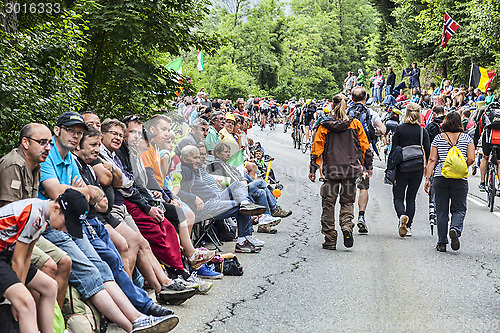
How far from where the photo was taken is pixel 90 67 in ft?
38.4

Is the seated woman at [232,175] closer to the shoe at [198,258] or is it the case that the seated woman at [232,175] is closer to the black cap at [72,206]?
the shoe at [198,258]

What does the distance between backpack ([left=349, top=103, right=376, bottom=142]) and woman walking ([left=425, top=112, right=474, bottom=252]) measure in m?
1.90

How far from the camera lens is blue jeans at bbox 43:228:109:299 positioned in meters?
5.06

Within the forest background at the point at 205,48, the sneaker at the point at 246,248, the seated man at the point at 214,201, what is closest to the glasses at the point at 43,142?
the forest background at the point at 205,48

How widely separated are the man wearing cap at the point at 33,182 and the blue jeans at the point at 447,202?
19.0ft

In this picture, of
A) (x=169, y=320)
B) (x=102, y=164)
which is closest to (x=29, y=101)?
(x=102, y=164)

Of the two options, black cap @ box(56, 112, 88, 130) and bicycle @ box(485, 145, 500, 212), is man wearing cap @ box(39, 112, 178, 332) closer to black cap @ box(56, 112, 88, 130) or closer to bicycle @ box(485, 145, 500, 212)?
black cap @ box(56, 112, 88, 130)

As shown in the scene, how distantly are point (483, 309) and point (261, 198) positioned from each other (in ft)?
14.0

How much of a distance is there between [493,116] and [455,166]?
5417 millimetres

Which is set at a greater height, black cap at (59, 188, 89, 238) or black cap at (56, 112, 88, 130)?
black cap at (56, 112, 88, 130)

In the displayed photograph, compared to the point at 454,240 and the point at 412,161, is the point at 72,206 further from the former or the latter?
the point at 412,161

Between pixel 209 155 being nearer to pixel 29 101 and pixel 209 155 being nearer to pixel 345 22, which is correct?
pixel 29 101

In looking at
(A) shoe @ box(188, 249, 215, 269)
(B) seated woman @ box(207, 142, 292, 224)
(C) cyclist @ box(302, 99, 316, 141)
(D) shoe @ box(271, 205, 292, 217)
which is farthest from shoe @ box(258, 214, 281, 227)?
(C) cyclist @ box(302, 99, 316, 141)

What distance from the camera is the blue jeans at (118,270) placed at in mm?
5512
